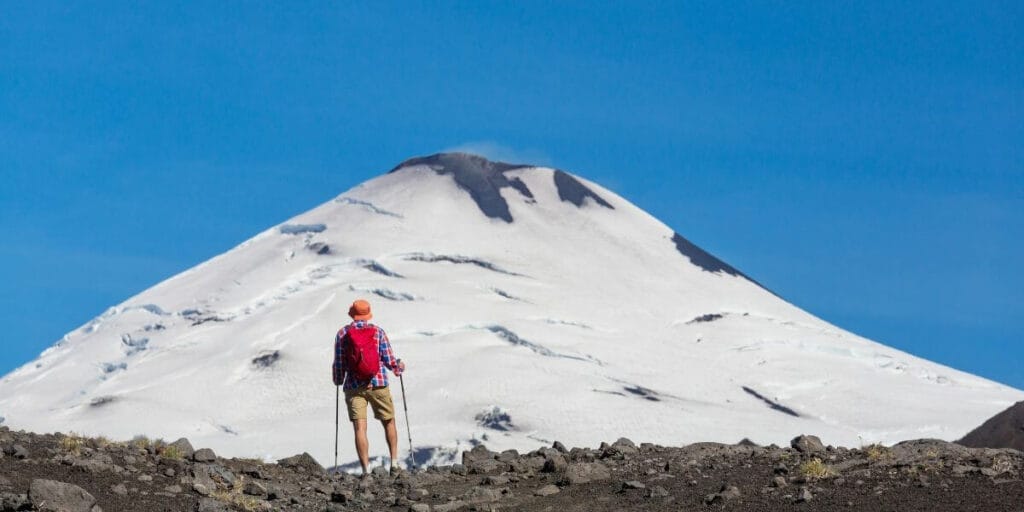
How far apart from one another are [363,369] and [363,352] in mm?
198

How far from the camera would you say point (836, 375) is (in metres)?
64.5

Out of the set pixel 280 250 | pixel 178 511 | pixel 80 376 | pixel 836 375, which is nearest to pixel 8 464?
pixel 178 511

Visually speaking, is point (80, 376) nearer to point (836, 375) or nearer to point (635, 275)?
point (635, 275)

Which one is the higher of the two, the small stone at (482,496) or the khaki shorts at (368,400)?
the khaki shorts at (368,400)

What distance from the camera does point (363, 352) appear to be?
1662cm

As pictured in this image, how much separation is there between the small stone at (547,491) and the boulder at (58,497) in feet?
13.4

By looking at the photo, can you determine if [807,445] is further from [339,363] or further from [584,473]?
[339,363]

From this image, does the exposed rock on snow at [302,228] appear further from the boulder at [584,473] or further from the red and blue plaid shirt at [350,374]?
the boulder at [584,473]

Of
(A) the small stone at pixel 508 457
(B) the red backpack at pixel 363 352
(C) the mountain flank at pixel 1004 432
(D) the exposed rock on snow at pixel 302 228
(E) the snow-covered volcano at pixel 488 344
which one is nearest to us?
(C) the mountain flank at pixel 1004 432

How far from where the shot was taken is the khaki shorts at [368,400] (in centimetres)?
1688

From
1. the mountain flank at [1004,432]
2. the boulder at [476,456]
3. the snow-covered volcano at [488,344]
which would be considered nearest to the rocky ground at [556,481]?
the boulder at [476,456]

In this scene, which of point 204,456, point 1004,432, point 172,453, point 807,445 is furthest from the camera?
point 1004,432

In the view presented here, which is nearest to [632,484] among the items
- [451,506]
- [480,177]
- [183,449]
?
[451,506]

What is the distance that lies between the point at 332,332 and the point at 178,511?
4737 cm
